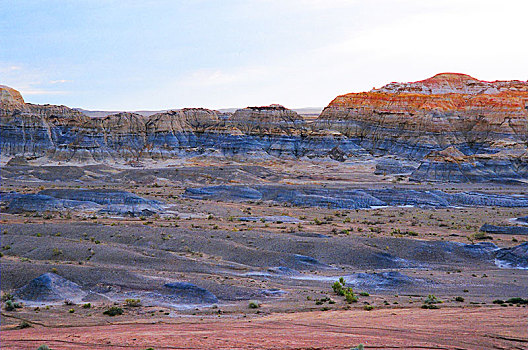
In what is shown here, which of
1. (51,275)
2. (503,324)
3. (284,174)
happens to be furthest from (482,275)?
(284,174)

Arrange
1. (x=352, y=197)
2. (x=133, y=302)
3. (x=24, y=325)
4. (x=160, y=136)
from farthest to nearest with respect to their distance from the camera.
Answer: (x=160, y=136) → (x=352, y=197) → (x=133, y=302) → (x=24, y=325)

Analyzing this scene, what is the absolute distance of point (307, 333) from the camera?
15.0 m

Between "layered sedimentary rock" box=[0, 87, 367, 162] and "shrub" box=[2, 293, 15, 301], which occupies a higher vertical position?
"layered sedimentary rock" box=[0, 87, 367, 162]

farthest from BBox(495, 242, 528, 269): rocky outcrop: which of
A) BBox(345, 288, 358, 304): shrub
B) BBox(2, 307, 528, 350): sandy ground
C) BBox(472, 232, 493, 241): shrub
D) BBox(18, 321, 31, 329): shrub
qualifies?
BBox(18, 321, 31, 329): shrub

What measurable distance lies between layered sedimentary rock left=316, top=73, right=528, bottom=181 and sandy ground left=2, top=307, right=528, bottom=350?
67.3 m

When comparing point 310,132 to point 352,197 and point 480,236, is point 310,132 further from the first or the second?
point 480,236

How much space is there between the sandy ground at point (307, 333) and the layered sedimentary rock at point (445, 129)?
2650 inches

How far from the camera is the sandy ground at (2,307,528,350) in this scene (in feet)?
45.3

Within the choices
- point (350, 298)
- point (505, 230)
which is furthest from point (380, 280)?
point (505, 230)

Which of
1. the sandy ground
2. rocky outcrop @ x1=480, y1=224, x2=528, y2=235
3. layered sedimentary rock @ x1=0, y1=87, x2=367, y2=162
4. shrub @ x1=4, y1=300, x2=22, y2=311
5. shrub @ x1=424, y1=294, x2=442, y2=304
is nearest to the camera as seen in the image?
the sandy ground

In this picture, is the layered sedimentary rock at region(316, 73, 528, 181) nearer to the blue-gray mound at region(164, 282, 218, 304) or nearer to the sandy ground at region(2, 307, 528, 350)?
the blue-gray mound at region(164, 282, 218, 304)

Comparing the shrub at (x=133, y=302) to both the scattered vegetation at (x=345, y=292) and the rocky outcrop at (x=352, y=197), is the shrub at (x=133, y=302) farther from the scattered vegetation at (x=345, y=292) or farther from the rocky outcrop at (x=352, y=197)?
the rocky outcrop at (x=352, y=197)

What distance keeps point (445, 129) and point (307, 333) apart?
106647 mm

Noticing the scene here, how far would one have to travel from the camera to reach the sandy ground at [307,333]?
45.3 ft
